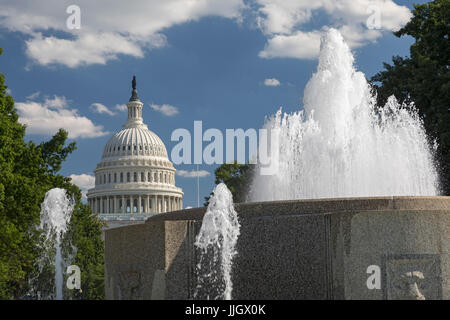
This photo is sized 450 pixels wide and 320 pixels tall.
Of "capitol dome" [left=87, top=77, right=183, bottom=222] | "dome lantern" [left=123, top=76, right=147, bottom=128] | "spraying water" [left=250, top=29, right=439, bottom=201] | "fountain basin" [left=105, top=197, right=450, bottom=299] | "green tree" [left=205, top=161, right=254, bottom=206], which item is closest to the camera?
"fountain basin" [left=105, top=197, right=450, bottom=299]

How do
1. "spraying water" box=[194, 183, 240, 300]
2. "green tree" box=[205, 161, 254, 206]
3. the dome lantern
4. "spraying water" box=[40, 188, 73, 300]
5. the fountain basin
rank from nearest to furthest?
the fountain basin → "spraying water" box=[194, 183, 240, 300] → "spraying water" box=[40, 188, 73, 300] → "green tree" box=[205, 161, 254, 206] → the dome lantern

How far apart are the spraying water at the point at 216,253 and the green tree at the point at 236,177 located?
34.5 metres

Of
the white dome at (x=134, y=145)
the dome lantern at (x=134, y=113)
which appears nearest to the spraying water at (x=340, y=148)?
the white dome at (x=134, y=145)

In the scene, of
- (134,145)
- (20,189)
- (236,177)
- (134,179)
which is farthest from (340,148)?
(134,145)

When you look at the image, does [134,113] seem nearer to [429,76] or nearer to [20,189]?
[429,76]

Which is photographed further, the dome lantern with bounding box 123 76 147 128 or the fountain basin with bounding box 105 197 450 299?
the dome lantern with bounding box 123 76 147 128

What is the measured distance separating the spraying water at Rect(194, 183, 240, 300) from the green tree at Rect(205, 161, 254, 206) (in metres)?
34.5

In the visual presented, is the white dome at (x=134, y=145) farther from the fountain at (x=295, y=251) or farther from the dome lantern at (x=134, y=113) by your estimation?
the fountain at (x=295, y=251)

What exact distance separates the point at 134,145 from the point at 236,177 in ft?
253

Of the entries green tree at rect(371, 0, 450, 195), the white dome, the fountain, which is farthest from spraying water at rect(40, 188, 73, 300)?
the white dome

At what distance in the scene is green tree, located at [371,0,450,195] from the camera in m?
25.3

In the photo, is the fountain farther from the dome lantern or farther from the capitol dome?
the dome lantern

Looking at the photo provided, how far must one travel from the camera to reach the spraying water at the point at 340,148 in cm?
1585

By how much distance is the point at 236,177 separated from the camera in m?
51.4
